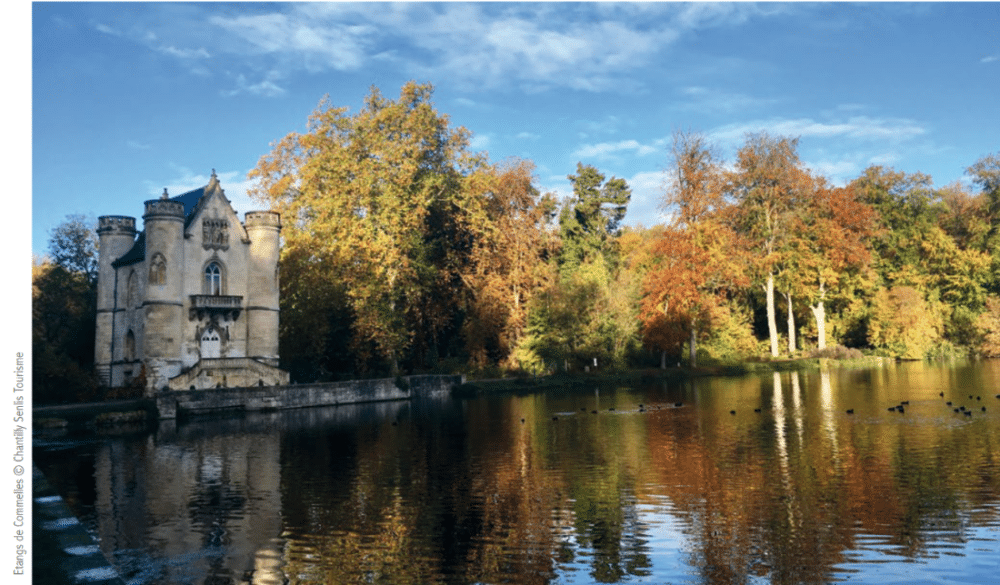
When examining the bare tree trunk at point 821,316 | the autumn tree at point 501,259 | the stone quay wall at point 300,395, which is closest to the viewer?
the stone quay wall at point 300,395

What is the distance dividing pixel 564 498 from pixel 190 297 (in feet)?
115

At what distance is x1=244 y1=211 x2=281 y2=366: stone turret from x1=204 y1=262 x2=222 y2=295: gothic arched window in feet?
5.48

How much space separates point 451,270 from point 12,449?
5072 cm

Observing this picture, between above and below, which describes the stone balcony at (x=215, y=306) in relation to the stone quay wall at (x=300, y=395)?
above

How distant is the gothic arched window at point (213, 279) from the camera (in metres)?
45.9

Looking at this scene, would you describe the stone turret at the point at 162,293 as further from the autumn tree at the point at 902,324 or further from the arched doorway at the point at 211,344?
the autumn tree at the point at 902,324

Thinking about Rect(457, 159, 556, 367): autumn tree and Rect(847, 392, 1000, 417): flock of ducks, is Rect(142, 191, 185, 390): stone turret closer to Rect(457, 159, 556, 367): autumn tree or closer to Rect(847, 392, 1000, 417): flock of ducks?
Rect(457, 159, 556, 367): autumn tree

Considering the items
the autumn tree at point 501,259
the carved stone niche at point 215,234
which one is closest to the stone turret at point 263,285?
the carved stone niche at point 215,234

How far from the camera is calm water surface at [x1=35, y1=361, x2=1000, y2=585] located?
10.6 meters

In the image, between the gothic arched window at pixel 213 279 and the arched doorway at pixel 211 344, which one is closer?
the arched doorway at pixel 211 344

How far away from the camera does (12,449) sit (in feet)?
28.9

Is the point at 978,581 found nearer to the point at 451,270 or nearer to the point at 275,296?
the point at 275,296

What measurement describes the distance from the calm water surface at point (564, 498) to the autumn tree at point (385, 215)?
68.0ft

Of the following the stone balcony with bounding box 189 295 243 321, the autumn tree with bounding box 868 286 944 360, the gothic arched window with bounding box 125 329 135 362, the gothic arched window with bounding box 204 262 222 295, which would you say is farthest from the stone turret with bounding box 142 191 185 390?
the autumn tree with bounding box 868 286 944 360
